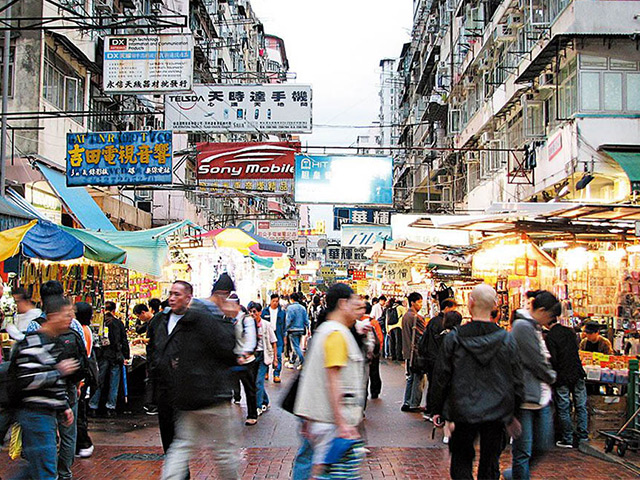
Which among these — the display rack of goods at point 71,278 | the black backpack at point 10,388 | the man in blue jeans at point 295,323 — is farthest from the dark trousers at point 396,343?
the black backpack at point 10,388

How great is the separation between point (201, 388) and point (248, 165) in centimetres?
1257

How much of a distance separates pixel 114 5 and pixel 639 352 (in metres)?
17.6

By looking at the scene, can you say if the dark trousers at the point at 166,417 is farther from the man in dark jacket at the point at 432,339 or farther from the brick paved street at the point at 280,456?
the man in dark jacket at the point at 432,339

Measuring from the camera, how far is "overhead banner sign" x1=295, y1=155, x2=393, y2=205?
18297 millimetres

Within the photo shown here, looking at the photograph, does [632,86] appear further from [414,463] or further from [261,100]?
[414,463]

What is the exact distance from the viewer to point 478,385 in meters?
5.23

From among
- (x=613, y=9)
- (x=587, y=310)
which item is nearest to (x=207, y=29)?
(x=613, y=9)

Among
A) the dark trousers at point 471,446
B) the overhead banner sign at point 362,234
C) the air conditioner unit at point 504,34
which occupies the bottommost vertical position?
the dark trousers at point 471,446

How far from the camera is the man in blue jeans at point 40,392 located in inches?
197

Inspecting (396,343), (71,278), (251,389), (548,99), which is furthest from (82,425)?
(548,99)

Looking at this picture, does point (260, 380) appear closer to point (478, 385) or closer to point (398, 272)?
point (478, 385)

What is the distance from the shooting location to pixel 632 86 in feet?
54.7

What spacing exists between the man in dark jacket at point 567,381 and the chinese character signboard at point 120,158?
7.81 m

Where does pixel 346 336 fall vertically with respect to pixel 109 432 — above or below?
above
